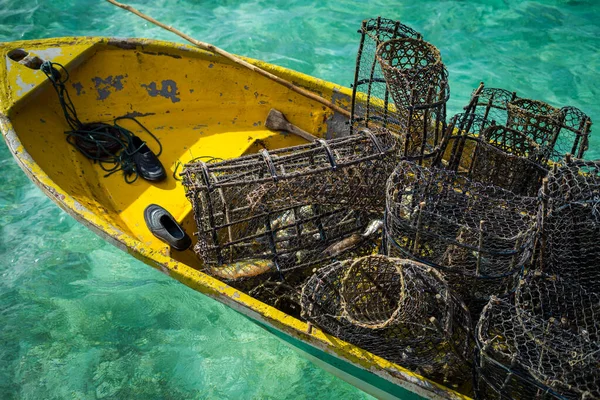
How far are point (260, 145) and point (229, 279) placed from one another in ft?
5.80

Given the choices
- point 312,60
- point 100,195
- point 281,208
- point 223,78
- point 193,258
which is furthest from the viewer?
point 312,60

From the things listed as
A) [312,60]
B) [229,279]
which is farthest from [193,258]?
[312,60]

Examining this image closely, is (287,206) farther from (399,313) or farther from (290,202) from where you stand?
(399,313)

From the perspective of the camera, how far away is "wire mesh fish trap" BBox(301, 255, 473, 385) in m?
2.66

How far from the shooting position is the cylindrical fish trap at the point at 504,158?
3.44m

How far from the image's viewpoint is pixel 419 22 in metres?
8.57

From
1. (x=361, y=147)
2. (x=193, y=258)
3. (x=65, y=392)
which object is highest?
(x=361, y=147)

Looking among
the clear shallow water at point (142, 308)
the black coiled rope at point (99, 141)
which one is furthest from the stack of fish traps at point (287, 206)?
the black coiled rope at point (99, 141)

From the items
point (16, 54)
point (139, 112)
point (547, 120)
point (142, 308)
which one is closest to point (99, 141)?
point (139, 112)

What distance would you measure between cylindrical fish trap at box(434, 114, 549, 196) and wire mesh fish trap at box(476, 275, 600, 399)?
92 centimetres

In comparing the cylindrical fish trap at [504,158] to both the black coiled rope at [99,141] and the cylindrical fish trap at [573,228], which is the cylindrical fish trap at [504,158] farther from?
the black coiled rope at [99,141]

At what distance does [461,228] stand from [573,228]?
58 cm

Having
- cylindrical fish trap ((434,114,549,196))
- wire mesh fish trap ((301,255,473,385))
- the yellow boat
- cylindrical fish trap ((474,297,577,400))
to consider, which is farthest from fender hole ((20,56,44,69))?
cylindrical fish trap ((474,297,577,400))

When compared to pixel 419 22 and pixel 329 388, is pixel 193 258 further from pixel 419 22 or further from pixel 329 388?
pixel 419 22
